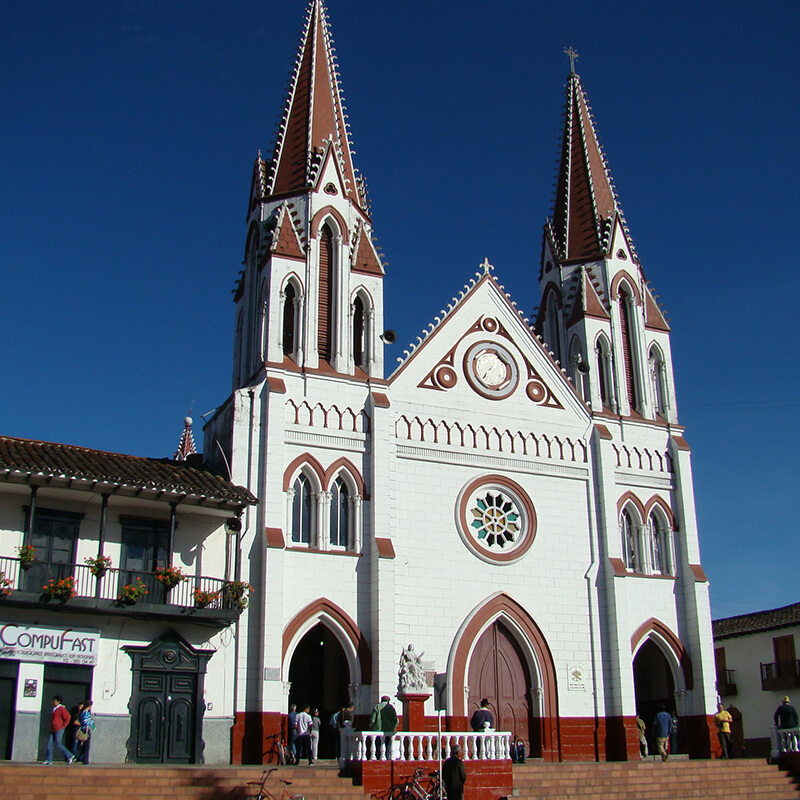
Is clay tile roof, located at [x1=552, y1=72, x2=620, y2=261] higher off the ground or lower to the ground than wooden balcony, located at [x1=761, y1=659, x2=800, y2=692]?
higher

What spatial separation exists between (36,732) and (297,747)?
20.6ft

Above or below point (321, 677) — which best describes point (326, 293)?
above

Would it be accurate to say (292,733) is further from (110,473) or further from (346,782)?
Answer: (110,473)

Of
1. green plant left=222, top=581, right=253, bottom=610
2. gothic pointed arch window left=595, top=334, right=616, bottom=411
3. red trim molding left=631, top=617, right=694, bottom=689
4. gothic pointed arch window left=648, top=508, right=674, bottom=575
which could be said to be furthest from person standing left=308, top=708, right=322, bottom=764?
gothic pointed arch window left=595, top=334, right=616, bottom=411

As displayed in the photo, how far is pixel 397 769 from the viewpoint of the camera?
22.0 metres

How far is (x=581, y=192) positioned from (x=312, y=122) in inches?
435

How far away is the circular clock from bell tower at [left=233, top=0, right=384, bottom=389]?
312 centimetres

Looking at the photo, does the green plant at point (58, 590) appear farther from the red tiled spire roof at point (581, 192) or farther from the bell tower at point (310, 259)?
the red tiled spire roof at point (581, 192)

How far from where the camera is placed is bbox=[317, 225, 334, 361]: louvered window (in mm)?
31984

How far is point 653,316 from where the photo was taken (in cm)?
3766

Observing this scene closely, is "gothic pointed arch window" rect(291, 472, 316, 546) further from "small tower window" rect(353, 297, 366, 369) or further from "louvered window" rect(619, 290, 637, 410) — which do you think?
"louvered window" rect(619, 290, 637, 410)

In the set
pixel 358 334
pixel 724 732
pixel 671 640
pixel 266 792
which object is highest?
pixel 358 334

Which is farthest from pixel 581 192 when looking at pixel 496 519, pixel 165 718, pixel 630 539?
pixel 165 718

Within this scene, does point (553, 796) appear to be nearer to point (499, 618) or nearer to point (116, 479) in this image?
point (499, 618)
